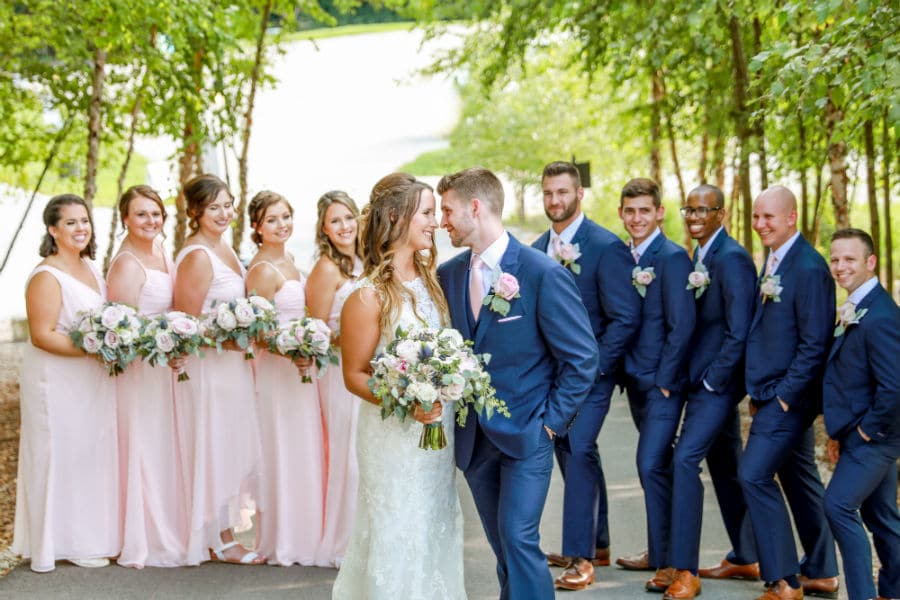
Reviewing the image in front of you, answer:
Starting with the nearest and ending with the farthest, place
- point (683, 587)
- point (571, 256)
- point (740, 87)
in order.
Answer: point (683, 587) < point (571, 256) < point (740, 87)

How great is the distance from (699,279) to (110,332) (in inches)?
129

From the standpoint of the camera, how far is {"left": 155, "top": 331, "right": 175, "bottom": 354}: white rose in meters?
5.89

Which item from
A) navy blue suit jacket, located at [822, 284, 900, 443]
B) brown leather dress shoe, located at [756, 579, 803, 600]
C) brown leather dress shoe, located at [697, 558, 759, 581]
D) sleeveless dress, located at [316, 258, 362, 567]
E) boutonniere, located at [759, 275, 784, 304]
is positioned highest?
boutonniere, located at [759, 275, 784, 304]

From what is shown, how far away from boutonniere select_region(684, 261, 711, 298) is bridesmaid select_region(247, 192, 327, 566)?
2.29 meters

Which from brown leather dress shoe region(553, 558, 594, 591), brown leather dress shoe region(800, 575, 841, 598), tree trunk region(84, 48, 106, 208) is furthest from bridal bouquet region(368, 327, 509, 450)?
tree trunk region(84, 48, 106, 208)

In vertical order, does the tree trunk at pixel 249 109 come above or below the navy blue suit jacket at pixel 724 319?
above

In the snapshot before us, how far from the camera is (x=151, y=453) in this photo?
Result: 6340 millimetres

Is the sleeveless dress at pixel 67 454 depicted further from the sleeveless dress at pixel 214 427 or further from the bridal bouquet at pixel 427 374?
the bridal bouquet at pixel 427 374

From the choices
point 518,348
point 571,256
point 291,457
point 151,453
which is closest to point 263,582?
point 291,457

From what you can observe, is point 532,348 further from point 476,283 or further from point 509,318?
point 476,283

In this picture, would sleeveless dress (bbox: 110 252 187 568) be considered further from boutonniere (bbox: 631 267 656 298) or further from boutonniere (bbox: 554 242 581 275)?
boutonniere (bbox: 631 267 656 298)

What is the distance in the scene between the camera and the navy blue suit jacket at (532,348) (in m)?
4.41

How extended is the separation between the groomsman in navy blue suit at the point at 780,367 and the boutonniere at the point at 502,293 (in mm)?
1668

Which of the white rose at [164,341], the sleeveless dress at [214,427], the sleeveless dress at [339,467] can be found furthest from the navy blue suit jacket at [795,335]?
the white rose at [164,341]
